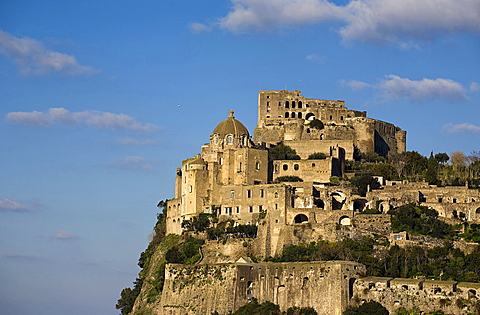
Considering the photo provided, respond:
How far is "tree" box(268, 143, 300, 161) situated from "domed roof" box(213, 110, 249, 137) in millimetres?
4219

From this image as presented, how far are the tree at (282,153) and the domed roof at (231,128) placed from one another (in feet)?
13.8

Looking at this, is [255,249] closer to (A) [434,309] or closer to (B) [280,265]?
(B) [280,265]

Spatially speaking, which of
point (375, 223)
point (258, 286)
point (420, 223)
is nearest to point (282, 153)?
point (375, 223)

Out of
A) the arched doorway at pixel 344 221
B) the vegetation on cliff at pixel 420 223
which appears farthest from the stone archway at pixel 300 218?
the vegetation on cliff at pixel 420 223

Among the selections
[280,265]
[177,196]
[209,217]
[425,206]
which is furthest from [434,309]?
[177,196]

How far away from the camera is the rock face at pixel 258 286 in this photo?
236ft

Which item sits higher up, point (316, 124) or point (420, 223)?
point (316, 124)

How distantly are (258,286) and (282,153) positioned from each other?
23901 millimetres

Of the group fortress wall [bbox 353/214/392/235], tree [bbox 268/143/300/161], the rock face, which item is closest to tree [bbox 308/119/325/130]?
tree [bbox 268/143/300/161]

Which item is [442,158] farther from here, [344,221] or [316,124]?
[344,221]

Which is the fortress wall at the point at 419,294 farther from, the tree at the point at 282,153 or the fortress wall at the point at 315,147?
the fortress wall at the point at 315,147

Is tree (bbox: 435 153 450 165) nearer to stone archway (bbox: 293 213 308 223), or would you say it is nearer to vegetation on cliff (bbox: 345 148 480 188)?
vegetation on cliff (bbox: 345 148 480 188)

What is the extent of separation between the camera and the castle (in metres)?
73.4

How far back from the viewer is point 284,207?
8375 cm
